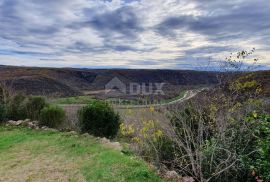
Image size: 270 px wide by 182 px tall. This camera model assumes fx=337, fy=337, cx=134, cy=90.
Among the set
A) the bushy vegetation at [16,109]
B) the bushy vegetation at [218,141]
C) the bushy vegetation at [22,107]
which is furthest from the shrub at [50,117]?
the bushy vegetation at [218,141]

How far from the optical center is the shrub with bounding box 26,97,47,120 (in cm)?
1279

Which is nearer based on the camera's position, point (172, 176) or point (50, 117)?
point (172, 176)

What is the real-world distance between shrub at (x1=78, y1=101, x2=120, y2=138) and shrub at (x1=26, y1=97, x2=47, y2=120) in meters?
3.35

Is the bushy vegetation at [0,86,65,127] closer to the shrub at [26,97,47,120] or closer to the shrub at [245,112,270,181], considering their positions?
the shrub at [26,97,47,120]

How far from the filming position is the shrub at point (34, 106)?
1279cm

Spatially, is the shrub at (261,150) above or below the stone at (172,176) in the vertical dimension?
above

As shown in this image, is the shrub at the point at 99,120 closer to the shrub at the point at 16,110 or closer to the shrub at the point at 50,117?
the shrub at the point at 50,117

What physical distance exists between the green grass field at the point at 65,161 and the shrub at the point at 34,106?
144 inches

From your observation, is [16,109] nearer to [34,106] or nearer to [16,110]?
[16,110]

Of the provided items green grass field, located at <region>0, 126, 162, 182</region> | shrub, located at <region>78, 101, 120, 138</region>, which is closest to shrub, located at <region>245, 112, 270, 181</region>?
green grass field, located at <region>0, 126, 162, 182</region>

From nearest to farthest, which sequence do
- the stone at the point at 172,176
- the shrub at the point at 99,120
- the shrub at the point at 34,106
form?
the stone at the point at 172,176
the shrub at the point at 99,120
the shrub at the point at 34,106

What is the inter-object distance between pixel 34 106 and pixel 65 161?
682cm

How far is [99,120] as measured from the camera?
9859 mm

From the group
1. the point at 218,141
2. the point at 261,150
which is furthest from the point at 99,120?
the point at 261,150
